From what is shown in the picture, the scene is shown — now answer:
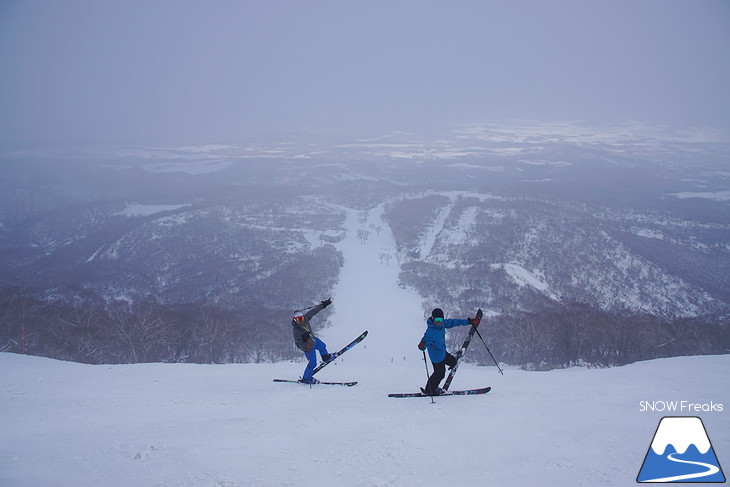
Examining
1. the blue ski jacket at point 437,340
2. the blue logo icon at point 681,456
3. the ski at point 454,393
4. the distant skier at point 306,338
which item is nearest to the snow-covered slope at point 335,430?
the blue logo icon at point 681,456

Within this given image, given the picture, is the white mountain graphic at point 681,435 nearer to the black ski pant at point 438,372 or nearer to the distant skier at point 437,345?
the distant skier at point 437,345

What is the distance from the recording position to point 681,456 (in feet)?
23.1

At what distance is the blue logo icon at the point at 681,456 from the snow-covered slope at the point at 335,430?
7.1 inches

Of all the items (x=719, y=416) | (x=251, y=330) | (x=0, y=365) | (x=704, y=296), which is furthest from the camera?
(x=704, y=296)

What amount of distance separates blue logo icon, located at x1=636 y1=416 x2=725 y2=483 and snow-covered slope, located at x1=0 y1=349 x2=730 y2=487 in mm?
179

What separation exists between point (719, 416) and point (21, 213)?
207 m

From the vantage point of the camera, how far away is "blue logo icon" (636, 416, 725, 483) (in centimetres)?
634

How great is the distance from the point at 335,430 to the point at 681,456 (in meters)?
6.37

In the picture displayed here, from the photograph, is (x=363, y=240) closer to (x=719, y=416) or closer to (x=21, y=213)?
(x=719, y=416)

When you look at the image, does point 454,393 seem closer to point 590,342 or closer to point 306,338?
point 306,338

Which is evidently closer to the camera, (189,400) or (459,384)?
(189,400)

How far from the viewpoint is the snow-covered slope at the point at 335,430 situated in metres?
6.67

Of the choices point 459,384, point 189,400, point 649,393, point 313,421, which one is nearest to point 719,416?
point 649,393

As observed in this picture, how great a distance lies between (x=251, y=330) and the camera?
166 feet
